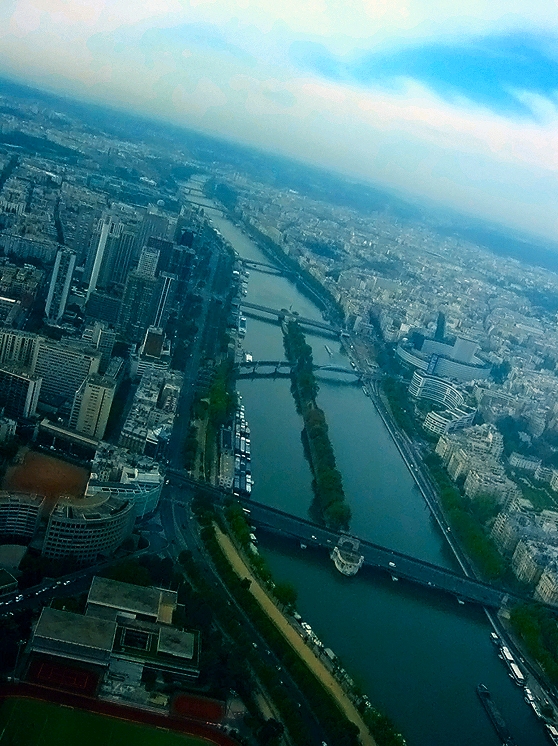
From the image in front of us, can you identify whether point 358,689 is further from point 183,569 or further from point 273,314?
point 273,314

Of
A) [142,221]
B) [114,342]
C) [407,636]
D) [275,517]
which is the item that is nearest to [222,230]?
[142,221]

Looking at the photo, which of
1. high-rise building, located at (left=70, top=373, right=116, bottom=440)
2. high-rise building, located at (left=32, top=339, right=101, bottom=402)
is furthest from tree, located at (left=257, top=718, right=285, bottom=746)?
high-rise building, located at (left=32, top=339, right=101, bottom=402)

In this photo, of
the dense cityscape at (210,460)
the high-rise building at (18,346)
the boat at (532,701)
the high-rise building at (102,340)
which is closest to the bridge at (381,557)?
the dense cityscape at (210,460)

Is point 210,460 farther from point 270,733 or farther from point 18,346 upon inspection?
point 270,733

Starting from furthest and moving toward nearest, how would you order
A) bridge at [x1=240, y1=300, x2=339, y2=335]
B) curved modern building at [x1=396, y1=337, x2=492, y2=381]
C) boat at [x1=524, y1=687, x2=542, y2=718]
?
bridge at [x1=240, y1=300, x2=339, y2=335] → curved modern building at [x1=396, y1=337, x2=492, y2=381] → boat at [x1=524, y1=687, x2=542, y2=718]

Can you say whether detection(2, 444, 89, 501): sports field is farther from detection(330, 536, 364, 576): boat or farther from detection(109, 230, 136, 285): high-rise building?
detection(109, 230, 136, 285): high-rise building
